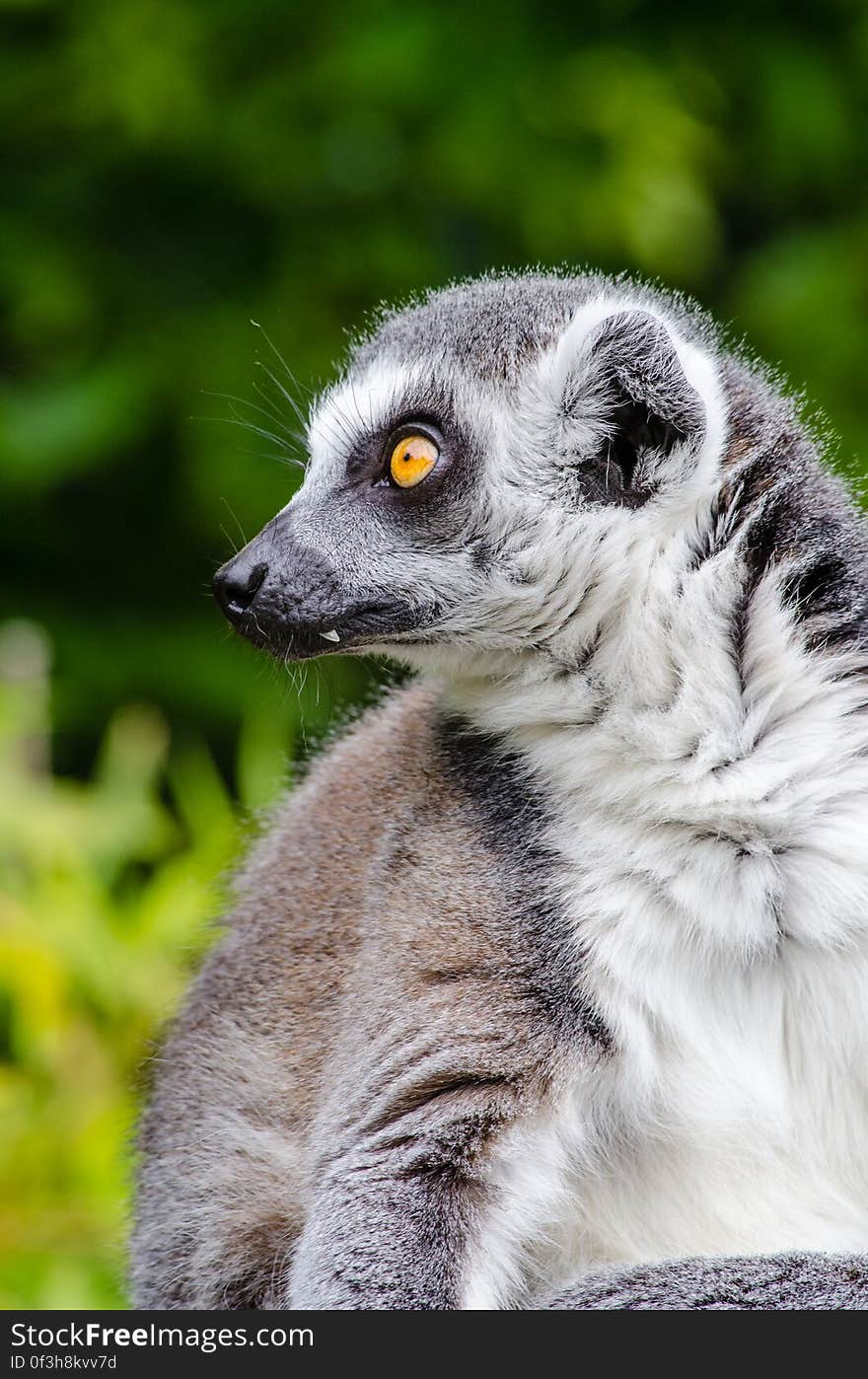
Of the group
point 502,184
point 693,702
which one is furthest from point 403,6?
point 693,702

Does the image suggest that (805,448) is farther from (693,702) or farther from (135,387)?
(135,387)

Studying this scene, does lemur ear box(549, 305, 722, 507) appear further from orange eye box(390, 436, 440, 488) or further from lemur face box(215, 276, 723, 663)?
orange eye box(390, 436, 440, 488)

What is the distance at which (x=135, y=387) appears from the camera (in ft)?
17.0

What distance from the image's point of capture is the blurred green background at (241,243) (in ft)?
16.4

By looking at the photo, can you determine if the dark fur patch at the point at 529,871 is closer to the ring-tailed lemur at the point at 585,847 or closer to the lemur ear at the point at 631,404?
the ring-tailed lemur at the point at 585,847

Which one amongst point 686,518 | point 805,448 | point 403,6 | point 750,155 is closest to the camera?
point 686,518

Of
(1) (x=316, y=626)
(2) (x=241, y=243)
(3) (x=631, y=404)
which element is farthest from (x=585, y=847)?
(2) (x=241, y=243)

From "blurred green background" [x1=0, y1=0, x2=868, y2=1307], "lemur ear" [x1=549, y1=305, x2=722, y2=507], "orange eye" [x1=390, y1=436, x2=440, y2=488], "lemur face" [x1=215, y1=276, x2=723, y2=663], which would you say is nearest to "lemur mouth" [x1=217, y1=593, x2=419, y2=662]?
"lemur face" [x1=215, y1=276, x2=723, y2=663]

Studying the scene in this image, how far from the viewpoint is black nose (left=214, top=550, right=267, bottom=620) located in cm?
253

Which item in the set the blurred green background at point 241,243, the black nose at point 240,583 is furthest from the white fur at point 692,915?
the blurred green background at point 241,243

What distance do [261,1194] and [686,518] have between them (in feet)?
4.20

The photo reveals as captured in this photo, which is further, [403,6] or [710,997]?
[403,6]

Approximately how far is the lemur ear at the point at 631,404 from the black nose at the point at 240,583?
0.50 meters

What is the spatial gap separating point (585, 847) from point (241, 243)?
3.68 meters
